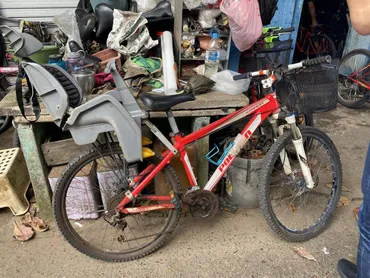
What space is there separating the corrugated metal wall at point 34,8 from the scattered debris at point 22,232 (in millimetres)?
3045

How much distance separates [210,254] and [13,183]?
186cm

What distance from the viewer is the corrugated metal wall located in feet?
14.3

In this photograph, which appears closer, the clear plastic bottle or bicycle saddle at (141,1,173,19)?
the clear plastic bottle

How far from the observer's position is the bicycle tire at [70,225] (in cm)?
218

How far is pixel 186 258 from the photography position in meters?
2.48

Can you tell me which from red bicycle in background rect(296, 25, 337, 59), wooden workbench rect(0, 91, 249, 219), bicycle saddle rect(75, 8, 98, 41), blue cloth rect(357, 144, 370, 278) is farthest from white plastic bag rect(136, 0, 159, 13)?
red bicycle in background rect(296, 25, 337, 59)

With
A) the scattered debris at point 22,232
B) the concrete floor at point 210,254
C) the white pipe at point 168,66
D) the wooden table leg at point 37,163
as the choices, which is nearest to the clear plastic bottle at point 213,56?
the white pipe at point 168,66

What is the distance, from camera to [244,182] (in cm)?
283

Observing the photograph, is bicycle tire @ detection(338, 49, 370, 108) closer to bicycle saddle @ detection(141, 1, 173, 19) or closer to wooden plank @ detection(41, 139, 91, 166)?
bicycle saddle @ detection(141, 1, 173, 19)

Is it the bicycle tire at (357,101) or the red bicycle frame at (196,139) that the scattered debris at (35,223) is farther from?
the bicycle tire at (357,101)

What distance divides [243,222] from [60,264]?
62.4 inches

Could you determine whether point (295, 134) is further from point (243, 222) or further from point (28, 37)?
point (28, 37)

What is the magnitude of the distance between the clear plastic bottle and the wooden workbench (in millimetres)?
495

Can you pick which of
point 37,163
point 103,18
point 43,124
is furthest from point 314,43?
point 37,163
